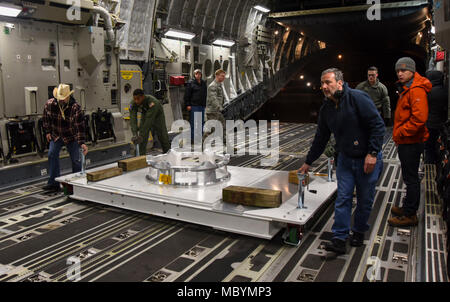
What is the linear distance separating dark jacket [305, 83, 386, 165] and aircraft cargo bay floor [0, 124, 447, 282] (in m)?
1.04

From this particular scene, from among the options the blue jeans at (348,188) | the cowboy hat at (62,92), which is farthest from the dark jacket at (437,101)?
the cowboy hat at (62,92)

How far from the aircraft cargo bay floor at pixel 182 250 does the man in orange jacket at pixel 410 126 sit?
0.28 m

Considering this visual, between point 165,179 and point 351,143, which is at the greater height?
point 351,143

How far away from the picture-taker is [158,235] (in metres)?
4.25

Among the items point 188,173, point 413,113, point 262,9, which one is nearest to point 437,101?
point 413,113

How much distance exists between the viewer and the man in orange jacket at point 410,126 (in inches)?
157

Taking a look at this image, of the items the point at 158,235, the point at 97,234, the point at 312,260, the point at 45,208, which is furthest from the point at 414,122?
the point at 45,208

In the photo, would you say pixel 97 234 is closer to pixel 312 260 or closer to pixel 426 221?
pixel 312 260

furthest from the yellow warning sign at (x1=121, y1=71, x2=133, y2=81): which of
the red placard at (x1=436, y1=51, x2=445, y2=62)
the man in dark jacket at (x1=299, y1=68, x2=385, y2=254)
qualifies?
the red placard at (x1=436, y1=51, x2=445, y2=62)

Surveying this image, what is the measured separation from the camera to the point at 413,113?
13.1 ft

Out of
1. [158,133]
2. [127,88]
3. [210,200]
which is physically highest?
[127,88]

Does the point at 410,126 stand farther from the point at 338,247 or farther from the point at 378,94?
the point at 378,94

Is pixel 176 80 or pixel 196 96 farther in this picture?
pixel 176 80

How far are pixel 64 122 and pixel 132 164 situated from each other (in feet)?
3.95
